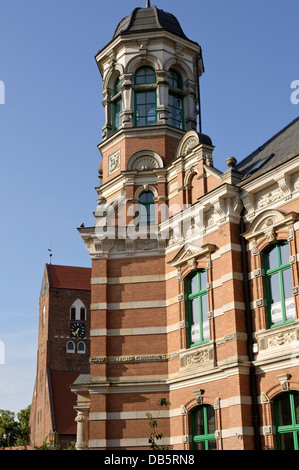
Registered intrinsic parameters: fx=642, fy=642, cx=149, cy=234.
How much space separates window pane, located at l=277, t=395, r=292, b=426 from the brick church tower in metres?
0.11

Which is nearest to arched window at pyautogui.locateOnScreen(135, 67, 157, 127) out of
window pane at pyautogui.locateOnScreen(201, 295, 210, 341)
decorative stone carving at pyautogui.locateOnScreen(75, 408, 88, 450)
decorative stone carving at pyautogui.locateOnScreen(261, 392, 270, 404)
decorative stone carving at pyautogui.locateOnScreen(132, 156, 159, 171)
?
decorative stone carving at pyautogui.locateOnScreen(132, 156, 159, 171)

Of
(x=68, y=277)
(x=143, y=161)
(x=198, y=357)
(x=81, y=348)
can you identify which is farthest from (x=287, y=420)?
(x=68, y=277)

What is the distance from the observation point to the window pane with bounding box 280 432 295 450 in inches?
632

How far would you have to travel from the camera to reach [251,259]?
18.3 meters

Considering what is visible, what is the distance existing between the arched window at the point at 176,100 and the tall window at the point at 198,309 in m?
7.09

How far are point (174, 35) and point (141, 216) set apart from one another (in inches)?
295

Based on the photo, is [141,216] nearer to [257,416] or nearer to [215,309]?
[215,309]

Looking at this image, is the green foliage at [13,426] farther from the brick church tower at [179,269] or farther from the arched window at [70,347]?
the brick church tower at [179,269]

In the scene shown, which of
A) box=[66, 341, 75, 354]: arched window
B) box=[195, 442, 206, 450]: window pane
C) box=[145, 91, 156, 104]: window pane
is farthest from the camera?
box=[66, 341, 75, 354]: arched window

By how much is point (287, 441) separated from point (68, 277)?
56.1 meters

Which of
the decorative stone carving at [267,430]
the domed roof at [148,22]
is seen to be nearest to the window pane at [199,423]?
the decorative stone carving at [267,430]

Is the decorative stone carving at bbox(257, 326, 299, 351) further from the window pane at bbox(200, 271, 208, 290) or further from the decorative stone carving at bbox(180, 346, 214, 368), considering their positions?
the window pane at bbox(200, 271, 208, 290)

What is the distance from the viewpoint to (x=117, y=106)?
25062 mm
